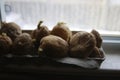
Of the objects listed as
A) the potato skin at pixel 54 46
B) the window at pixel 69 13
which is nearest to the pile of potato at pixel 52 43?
the potato skin at pixel 54 46

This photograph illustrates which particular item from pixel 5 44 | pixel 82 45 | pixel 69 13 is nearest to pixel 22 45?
pixel 5 44

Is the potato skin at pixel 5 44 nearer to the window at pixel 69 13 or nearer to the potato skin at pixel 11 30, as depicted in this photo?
the potato skin at pixel 11 30

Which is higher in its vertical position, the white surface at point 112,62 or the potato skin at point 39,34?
the potato skin at point 39,34

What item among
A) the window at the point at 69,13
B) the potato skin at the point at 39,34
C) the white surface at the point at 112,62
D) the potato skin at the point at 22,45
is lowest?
the white surface at the point at 112,62

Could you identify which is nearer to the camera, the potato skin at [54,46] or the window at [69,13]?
the potato skin at [54,46]

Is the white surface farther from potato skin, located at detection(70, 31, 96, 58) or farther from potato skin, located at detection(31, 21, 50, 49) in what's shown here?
potato skin, located at detection(31, 21, 50, 49)

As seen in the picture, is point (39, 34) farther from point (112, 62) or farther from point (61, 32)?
point (112, 62)
